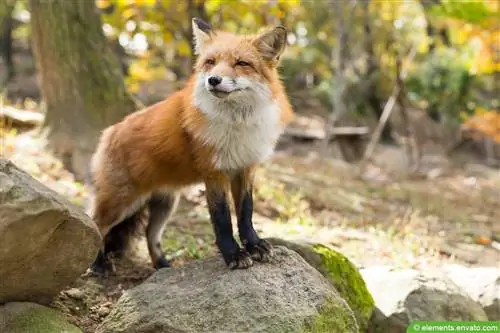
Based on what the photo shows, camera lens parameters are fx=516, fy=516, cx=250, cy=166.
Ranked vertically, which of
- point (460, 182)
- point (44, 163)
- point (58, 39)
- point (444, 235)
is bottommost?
point (460, 182)

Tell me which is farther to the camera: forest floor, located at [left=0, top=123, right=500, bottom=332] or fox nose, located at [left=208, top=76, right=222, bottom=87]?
forest floor, located at [left=0, top=123, right=500, bottom=332]

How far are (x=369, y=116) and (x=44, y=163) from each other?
1315 cm

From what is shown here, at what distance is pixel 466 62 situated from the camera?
1584cm

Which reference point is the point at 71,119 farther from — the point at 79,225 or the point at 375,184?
the point at 375,184

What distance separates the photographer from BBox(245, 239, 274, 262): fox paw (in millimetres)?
3762

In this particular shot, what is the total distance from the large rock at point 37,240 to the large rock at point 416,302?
7.60 feet

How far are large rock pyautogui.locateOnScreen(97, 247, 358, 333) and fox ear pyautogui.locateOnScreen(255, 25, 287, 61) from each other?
155 centimetres

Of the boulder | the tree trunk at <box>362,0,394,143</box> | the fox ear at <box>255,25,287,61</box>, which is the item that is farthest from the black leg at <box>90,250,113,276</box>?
the tree trunk at <box>362,0,394,143</box>

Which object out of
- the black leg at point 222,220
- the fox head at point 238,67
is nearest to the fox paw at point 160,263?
the black leg at point 222,220

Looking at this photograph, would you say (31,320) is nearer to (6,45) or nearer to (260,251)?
(260,251)

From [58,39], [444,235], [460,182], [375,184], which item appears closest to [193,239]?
[58,39]

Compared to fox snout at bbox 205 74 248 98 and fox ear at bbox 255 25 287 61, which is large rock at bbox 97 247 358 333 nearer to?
fox snout at bbox 205 74 248 98

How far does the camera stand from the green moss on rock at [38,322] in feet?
9.90

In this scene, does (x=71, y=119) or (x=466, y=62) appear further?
(x=466, y=62)
